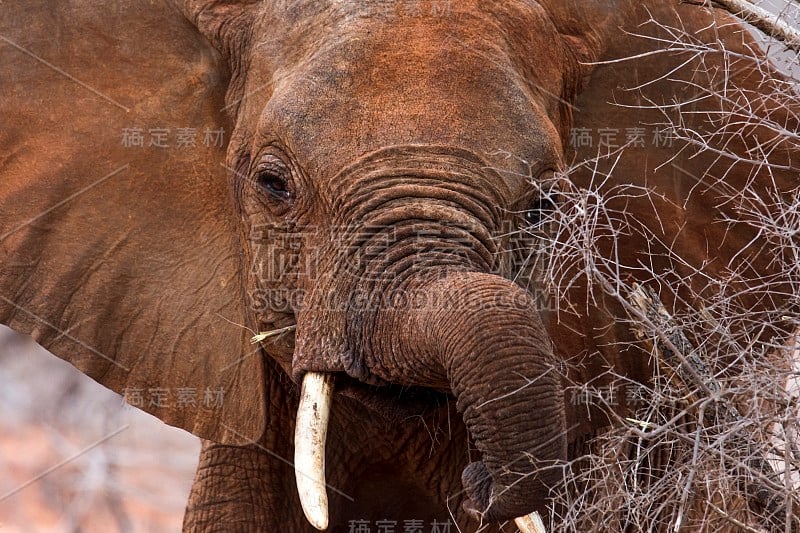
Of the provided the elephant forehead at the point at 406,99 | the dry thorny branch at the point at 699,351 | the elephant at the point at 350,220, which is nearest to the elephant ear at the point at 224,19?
the elephant at the point at 350,220

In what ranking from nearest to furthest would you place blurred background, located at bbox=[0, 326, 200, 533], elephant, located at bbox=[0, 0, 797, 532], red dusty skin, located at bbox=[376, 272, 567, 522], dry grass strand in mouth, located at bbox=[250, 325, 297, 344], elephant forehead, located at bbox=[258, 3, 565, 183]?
red dusty skin, located at bbox=[376, 272, 567, 522] < elephant, located at bbox=[0, 0, 797, 532] < elephant forehead, located at bbox=[258, 3, 565, 183] < dry grass strand in mouth, located at bbox=[250, 325, 297, 344] < blurred background, located at bbox=[0, 326, 200, 533]

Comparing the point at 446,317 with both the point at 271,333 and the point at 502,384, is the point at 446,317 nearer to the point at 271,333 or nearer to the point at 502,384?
the point at 502,384

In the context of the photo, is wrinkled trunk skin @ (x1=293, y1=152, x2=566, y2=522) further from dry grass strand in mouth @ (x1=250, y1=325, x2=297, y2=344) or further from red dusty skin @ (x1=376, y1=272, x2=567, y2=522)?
dry grass strand in mouth @ (x1=250, y1=325, x2=297, y2=344)

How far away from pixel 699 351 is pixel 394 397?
0.73 m

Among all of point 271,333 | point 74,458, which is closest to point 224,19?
point 271,333

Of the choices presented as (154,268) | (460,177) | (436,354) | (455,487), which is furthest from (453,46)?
(455,487)

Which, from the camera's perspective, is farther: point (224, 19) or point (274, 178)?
point (224, 19)

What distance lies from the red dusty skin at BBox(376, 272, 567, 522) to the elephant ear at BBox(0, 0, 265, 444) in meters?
1.02

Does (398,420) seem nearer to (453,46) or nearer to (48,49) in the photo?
(453,46)

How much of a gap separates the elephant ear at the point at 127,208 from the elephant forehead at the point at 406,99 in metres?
0.45

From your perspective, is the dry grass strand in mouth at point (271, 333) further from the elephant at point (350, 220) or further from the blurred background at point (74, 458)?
the blurred background at point (74, 458)

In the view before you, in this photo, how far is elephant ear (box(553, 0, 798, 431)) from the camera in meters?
4.54

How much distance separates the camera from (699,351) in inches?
152

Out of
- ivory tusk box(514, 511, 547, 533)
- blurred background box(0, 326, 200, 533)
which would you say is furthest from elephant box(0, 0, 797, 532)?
blurred background box(0, 326, 200, 533)
